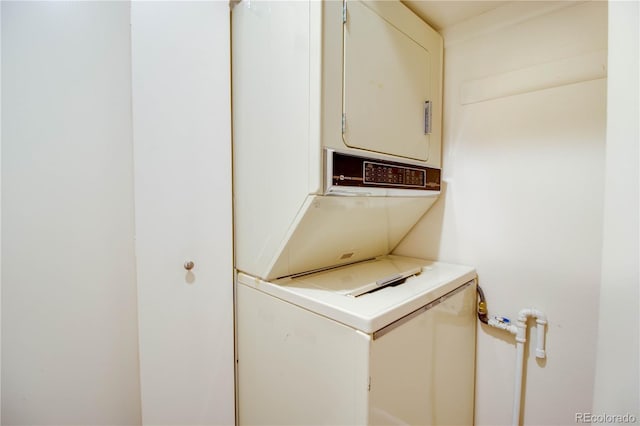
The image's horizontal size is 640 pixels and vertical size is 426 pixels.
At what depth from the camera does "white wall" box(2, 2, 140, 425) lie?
1275 mm

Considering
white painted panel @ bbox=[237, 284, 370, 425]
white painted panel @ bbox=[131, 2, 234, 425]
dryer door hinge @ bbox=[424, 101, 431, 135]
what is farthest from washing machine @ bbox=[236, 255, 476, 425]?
dryer door hinge @ bbox=[424, 101, 431, 135]

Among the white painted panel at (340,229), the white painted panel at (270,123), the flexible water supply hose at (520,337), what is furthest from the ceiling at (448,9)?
the flexible water supply hose at (520,337)

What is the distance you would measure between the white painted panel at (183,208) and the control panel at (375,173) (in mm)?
743

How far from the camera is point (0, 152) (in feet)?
4.12

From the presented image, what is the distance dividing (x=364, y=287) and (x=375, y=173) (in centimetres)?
55

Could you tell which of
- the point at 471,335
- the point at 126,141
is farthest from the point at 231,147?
the point at 471,335

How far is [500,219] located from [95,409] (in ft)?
8.04

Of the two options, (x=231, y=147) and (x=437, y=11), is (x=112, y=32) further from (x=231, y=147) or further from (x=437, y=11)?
(x=437, y=11)

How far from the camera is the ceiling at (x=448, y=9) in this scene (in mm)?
1615

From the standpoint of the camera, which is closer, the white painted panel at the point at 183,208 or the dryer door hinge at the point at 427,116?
the white painted panel at the point at 183,208

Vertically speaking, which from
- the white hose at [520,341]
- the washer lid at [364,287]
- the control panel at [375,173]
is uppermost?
the control panel at [375,173]

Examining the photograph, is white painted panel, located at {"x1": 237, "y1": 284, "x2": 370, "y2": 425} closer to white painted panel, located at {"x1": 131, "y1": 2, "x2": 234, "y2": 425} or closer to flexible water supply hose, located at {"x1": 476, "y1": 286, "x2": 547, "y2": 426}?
white painted panel, located at {"x1": 131, "y1": 2, "x2": 234, "y2": 425}

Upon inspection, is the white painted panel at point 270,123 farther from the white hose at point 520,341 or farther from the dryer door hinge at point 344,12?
the white hose at point 520,341

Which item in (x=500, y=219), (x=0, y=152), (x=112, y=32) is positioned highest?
(x=112, y=32)
